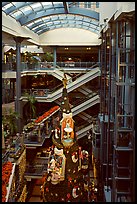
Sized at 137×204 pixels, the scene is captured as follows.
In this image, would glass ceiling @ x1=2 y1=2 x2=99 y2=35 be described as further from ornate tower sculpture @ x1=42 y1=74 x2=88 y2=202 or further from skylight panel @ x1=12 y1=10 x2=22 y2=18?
ornate tower sculpture @ x1=42 y1=74 x2=88 y2=202

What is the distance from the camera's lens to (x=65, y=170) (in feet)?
38.6

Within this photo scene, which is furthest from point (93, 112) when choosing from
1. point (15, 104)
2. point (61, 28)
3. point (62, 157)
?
point (62, 157)

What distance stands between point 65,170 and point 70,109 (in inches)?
121

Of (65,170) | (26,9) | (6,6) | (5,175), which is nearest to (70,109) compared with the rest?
(65,170)

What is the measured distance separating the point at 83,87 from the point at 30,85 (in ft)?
20.8

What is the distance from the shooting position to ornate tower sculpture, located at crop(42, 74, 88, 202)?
36.2ft

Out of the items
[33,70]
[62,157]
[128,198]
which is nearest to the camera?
[128,198]

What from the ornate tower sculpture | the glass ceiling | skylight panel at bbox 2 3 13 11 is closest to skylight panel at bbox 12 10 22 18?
the glass ceiling

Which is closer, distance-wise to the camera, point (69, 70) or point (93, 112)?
point (69, 70)

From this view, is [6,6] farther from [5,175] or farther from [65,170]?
[5,175]

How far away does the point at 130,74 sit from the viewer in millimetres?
10914

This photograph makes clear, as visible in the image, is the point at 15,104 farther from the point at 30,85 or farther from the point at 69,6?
the point at 30,85

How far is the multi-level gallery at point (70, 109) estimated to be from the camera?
10.1 meters

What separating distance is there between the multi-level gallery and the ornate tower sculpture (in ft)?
0.10
